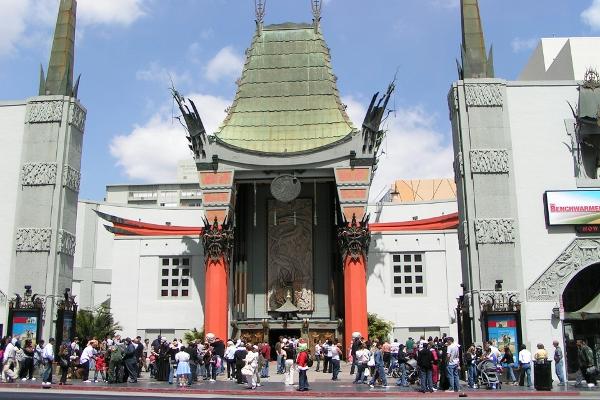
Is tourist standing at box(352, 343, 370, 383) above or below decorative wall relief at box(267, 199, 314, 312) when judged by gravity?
Answer: below

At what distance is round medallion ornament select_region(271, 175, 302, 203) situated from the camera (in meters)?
38.2

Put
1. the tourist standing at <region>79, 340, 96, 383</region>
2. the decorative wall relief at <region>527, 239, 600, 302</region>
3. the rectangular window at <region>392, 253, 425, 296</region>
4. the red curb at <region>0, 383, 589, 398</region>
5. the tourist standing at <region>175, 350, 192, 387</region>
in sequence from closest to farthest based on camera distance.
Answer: the red curb at <region>0, 383, 589, 398</region>
the tourist standing at <region>175, 350, 192, 387</region>
the tourist standing at <region>79, 340, 96, 383</region>
the decorative wall relief at <region>527, 239, 600, 302</region>
the rectangular window at <region>392, 253, 425, 296</region>

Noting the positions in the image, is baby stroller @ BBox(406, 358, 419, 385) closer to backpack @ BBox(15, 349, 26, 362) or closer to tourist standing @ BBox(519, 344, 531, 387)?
tourist standing @ BBox(519, 344, 531, 387)

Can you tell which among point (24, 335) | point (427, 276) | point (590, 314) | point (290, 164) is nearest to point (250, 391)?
point (24, 335)

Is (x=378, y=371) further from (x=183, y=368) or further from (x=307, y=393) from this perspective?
(x=183, y=368)

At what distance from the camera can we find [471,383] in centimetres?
2050

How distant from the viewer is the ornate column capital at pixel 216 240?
124 feet

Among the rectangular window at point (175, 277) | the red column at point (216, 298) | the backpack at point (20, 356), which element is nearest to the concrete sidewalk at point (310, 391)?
the backpack at point (20, 356)

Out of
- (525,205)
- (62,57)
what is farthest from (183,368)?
(62,57)

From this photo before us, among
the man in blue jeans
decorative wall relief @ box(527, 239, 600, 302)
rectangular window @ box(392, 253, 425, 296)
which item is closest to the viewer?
the man in blue jeans

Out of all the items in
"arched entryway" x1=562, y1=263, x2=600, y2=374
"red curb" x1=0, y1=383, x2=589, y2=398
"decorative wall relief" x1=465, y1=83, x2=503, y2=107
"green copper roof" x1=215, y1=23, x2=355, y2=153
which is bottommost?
"red curb" x1=0, y1=383, x2=589, y2=398

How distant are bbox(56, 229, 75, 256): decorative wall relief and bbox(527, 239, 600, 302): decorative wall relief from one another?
17.1 m

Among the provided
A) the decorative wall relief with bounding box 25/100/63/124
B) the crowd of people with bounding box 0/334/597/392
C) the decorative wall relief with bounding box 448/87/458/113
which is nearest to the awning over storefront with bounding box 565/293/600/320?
the crowd of people with bounding box 0/334/597/392

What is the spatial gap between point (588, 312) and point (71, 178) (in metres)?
19.7
